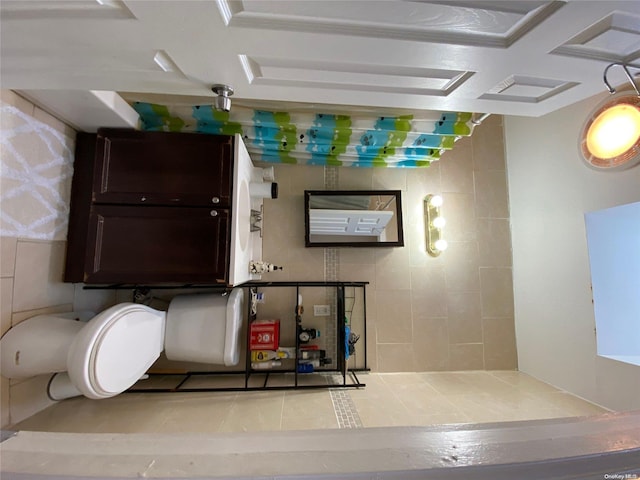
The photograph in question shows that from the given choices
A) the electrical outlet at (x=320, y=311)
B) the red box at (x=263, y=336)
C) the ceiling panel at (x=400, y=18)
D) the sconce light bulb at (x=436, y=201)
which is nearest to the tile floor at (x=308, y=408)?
the red box at (x=263, y=336)

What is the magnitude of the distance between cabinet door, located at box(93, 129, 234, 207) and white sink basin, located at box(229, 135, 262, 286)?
1.9 inches

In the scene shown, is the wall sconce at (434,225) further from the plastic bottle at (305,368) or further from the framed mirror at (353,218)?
the plastic bottle at (305,368)

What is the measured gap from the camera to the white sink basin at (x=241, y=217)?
1.57 metres

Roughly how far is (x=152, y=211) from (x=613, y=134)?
2.71m

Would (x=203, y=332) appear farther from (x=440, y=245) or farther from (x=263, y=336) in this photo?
(x=440, y=245)

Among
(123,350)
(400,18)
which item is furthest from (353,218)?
(123,350)

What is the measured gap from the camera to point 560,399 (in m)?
1.69

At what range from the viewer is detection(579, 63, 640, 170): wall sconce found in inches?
52.6

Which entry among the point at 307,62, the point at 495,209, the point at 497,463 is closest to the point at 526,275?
the point at 495,209

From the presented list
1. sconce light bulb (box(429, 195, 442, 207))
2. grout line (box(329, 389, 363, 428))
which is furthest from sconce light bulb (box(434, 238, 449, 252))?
grout line (box(329, 389, 363, 428))

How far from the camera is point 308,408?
60.9 inches

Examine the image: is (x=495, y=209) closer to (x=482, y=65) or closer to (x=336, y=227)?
(x=336, y=227)

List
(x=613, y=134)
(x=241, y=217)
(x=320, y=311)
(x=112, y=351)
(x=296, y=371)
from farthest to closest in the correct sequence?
(x=320, y=311) → (x=296, y=371) → (x=241, y=217) → (x=613, y=134) → (x=112, y=351)

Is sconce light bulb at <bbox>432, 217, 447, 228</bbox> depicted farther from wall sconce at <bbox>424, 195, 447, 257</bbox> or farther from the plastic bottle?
the plastic bottle
